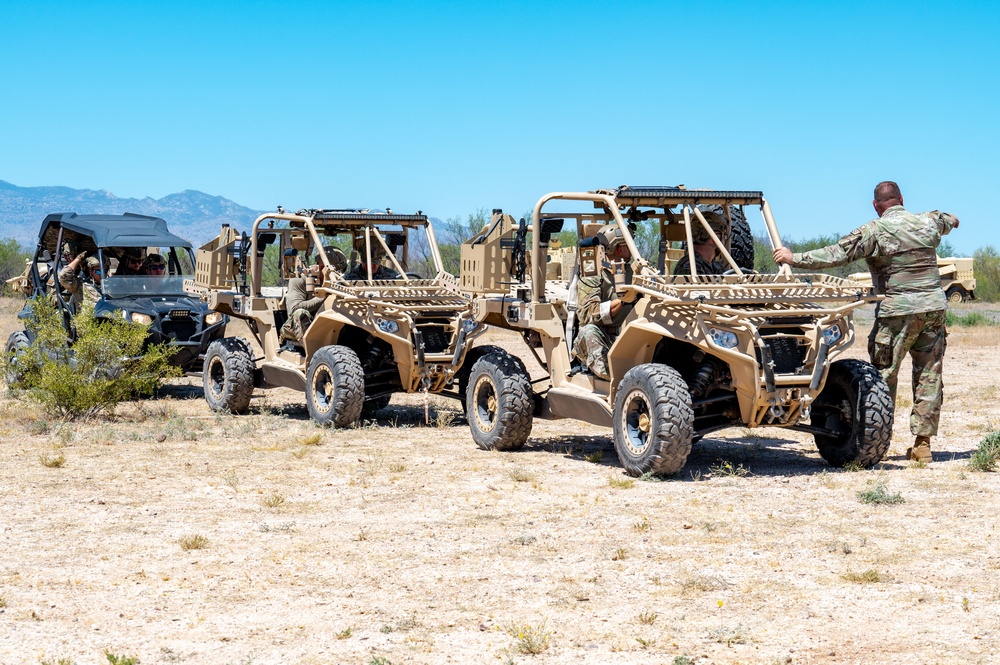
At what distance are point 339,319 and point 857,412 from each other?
530cm

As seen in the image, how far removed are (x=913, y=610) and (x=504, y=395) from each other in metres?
5.40

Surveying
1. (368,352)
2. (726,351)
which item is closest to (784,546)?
(726,351)

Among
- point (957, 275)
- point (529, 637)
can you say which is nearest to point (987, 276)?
point (957, 275)

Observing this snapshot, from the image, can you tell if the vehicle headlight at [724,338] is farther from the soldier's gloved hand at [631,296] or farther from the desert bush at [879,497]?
the desert bush at [879,497]

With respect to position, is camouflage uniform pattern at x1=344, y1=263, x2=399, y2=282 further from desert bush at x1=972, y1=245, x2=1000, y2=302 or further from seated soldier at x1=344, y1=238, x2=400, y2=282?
desert bush at x1=972, y1=245, x2=1000, y2=302

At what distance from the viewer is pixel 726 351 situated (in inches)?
356

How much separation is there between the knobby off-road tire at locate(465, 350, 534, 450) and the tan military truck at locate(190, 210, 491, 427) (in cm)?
79

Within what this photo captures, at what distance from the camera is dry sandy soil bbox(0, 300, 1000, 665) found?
5758mm

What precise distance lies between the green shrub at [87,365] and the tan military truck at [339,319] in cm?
88

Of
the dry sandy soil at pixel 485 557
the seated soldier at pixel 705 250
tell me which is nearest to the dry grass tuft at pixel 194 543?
the dry sandy soil at pixel 485 557

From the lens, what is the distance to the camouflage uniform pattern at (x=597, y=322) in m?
10.3

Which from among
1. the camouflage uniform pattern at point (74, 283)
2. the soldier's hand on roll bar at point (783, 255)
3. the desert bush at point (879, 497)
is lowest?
the desert bush at point (879, 497)

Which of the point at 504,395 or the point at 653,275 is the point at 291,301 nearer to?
Result: the point at 504,395

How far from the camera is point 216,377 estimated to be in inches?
584
